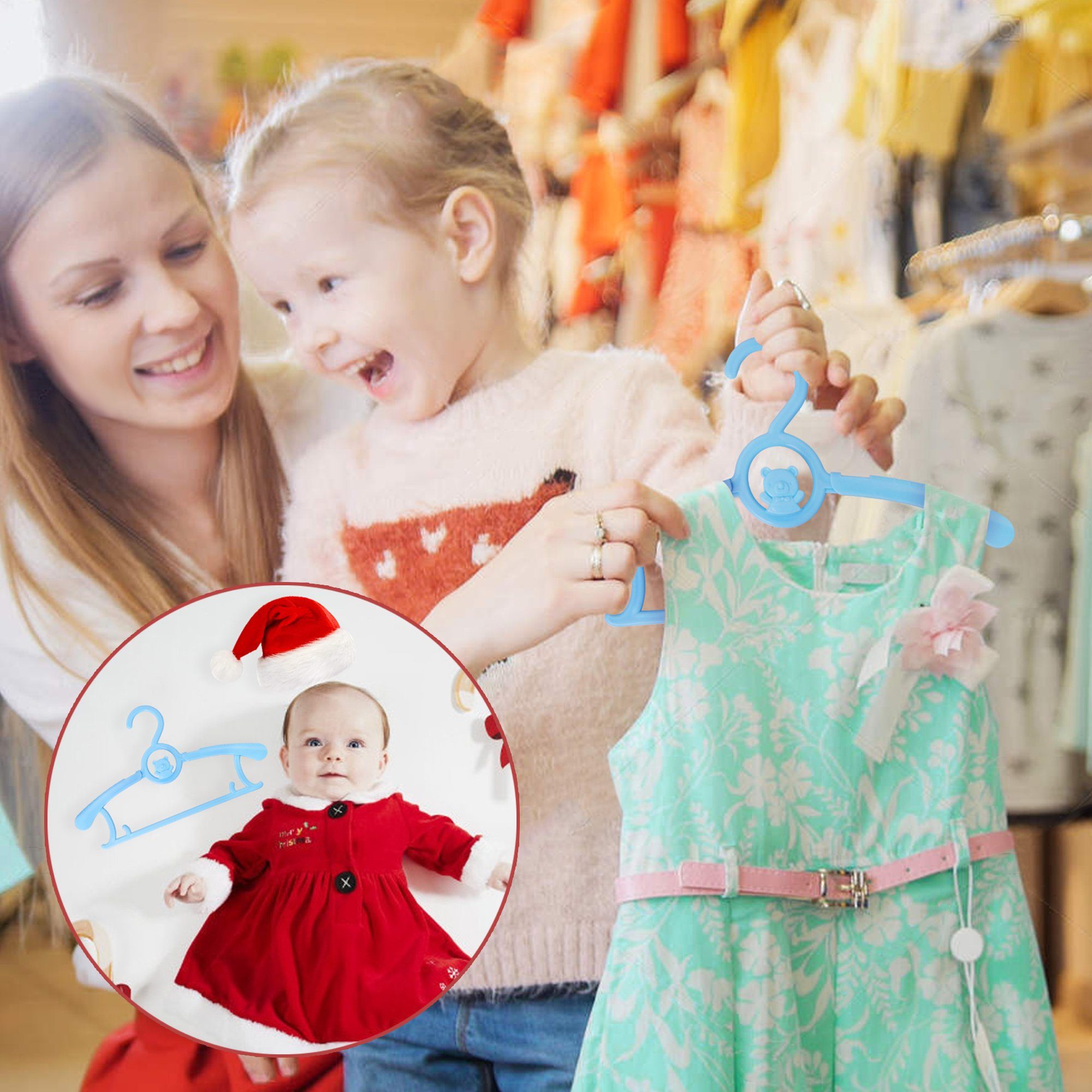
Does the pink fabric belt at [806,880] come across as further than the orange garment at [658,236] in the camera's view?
No

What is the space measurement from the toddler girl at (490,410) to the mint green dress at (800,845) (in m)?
0.07

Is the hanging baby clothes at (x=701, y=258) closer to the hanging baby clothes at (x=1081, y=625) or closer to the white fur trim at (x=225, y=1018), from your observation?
the hanging baby clothes at (x=1081, y=625)

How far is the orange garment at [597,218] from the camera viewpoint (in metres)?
0.90

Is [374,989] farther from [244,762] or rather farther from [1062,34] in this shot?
[1062,34]

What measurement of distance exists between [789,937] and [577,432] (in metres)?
0.41

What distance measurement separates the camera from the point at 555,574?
85 cm

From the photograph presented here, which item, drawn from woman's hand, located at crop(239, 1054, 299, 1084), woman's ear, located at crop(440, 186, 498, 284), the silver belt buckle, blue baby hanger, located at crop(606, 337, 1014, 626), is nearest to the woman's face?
woman's ear, located at crop(440, 186, 498, 284)

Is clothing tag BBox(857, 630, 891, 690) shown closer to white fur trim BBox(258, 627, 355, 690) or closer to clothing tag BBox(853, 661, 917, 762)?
clothing tag BBox(853, 661, 917, 762)

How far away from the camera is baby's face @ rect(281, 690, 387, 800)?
0.85 m

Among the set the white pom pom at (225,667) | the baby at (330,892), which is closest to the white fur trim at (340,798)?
the baby at (330,892)

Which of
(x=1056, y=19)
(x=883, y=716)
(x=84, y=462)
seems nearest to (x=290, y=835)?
(x=84, y=462)

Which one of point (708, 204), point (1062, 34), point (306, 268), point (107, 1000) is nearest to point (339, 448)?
point (306, 268)

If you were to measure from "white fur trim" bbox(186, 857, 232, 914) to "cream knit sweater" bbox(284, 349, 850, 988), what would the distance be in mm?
200

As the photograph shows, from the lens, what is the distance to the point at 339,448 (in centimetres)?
93
